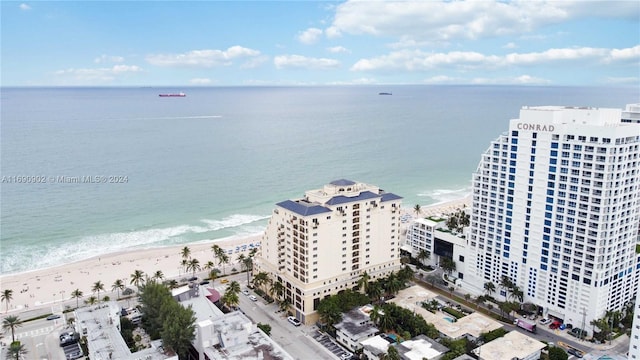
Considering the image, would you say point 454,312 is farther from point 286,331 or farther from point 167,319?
point 167,319

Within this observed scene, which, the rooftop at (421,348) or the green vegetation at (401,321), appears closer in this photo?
the rooftop at (421,348)

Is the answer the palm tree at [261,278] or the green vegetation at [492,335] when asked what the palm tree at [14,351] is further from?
the green vegetation at [492,335]

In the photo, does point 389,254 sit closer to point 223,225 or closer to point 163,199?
point 223,225

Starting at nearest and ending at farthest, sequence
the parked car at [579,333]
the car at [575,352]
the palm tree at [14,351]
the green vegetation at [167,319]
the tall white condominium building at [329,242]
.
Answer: the green vegetation at [167,319] < the palm tree at [14,351] < the car at [575,352] < the parked car at [579,333] < the tall white condominium building at [329,242]

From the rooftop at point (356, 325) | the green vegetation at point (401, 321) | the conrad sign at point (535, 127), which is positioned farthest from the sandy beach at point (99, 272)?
the conrad sign at point (535, 127)

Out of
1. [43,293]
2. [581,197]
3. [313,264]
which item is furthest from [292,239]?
[43,293]

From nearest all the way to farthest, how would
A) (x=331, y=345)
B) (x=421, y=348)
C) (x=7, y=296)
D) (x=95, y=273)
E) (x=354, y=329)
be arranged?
(x=421, y=348) → (x=331, y=345) → (x=354, y=329) → (x=7, y=296) → (x=95, y=273)

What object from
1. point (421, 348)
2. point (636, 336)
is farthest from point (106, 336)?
point (636, 336)
